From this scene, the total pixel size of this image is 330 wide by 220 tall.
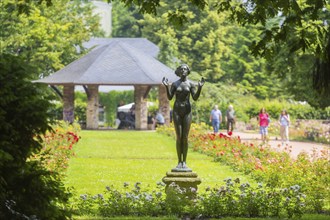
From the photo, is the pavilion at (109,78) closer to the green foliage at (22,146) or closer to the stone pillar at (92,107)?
the stone pillar at (92,107)

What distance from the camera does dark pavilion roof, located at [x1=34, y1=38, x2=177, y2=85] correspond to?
151ft

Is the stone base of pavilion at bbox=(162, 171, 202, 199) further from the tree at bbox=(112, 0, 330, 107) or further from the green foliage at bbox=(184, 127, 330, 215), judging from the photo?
the tree at bbox=(112, 0, 330, 107)

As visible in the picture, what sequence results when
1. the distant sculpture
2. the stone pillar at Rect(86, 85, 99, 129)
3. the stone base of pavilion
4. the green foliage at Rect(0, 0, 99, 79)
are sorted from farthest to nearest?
1. the stone pillar at Rect(86, 85, 99, 129)
2. the green foliage at Rect(0, 0, 99, 79)
3. the distant sculpture
4. the stone base of pavilion

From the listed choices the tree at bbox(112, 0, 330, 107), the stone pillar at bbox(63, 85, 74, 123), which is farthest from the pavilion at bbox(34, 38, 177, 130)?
the tree at bbox(112, 0, 330, 107)

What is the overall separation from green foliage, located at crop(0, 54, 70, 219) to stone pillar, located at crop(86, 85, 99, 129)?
3945 cm

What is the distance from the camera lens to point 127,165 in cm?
2356

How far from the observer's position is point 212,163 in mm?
24375

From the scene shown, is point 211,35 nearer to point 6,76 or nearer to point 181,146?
point 181,146

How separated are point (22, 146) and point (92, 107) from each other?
130 ft

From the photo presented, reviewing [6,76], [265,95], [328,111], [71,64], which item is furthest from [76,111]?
[6,76]

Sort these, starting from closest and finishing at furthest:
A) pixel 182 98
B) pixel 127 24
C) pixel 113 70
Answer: pixel 182 98, pixel 113 70, pixel 127 24

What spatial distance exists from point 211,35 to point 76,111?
1886cm

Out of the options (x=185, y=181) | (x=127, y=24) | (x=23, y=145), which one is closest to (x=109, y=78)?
(x=185, y=181)

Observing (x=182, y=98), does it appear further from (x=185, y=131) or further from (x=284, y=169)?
(x=284, y=169)
